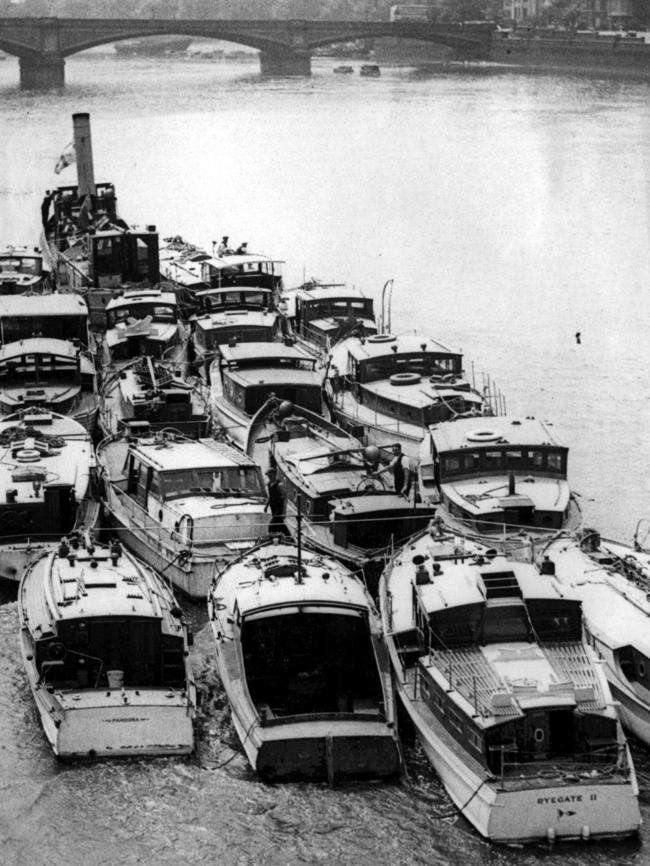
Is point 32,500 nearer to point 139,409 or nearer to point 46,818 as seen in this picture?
point 139,409

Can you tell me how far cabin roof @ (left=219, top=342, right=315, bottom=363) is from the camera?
4334 cm

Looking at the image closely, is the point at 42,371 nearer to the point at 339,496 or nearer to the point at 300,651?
the point at 339,496

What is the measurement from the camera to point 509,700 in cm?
2402

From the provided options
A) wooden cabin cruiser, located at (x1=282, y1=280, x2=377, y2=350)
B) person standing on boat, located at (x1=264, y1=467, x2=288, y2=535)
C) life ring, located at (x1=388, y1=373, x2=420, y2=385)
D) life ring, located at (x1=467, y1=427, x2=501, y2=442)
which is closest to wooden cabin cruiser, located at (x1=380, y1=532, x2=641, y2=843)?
person standing on boat, located at (x1=264, y1=467, x2=288, y2=535)

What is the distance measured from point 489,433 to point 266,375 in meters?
9.00

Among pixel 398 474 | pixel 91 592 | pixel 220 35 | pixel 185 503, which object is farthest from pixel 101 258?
pixel 220 35

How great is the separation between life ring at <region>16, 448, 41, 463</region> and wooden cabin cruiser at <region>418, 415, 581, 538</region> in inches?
354

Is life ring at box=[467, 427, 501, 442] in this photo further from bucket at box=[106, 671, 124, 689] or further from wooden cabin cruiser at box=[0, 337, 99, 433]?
wooden cabin cruiser at box=[0, 337, 99, 433]

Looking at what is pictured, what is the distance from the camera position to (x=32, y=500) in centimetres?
3384

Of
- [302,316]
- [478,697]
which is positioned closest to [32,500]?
[478,697]

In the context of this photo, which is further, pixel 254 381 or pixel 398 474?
pixel 254 381

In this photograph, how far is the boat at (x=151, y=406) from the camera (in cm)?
4009

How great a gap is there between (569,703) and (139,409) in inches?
759

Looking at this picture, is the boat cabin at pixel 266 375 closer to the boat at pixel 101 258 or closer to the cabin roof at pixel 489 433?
the cabin roof at pixel 489 433
